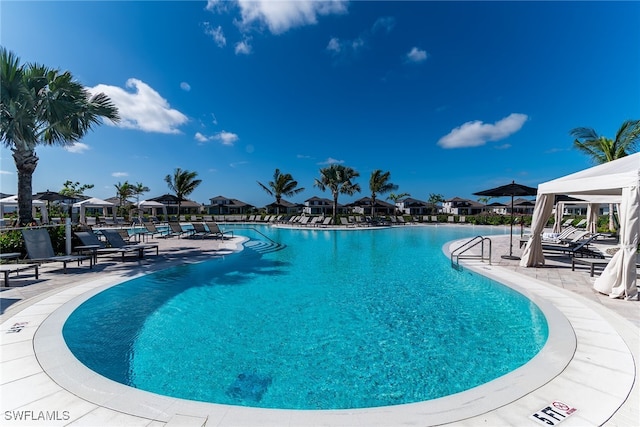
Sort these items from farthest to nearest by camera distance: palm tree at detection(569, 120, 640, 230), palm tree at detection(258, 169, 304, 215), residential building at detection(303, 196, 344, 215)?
residential building at detection(303, 196, 344, 215), palm tree at detection(258, 169, 304, 215), palm tree at detection(569, 120, 640, 230)

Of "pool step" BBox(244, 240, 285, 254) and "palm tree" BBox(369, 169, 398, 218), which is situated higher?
"palm tree" BBox(369, 169, 398, 218)

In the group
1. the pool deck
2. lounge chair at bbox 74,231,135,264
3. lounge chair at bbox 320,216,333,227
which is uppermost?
lounge chair at bbox 320,216,333,227

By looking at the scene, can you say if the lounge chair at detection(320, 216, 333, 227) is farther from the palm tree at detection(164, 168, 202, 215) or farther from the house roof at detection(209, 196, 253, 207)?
the house roof at detection(209, 196, 253, 207)

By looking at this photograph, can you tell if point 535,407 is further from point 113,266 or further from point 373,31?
point 373,31

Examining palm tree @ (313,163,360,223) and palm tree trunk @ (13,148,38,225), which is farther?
palm tree @ (313,163,360,223)

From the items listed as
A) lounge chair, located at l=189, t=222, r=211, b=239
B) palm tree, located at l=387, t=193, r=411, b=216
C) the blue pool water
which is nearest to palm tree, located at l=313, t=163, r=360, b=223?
lounge chair, located at l=189, t=222, r=211, b=239

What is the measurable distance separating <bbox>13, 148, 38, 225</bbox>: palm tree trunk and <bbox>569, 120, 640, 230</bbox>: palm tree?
2698 cm

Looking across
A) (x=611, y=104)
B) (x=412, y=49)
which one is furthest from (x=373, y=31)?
(x=611, y=104)

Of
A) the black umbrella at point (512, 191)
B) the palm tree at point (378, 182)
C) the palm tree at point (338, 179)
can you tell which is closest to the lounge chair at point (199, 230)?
the black umbrella at point (512, 191)

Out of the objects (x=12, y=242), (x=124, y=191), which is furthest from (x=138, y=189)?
(x=12, y=242)

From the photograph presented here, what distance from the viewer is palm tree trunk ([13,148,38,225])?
8781 mm

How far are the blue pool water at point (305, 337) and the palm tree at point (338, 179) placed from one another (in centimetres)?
2375

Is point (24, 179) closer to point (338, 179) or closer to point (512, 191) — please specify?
point (512, 191)

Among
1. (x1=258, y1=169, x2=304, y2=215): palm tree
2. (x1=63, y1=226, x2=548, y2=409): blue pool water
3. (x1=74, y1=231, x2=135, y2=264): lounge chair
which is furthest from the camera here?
(x1=258, y1=169, x2=304, y2=215): palm tree
